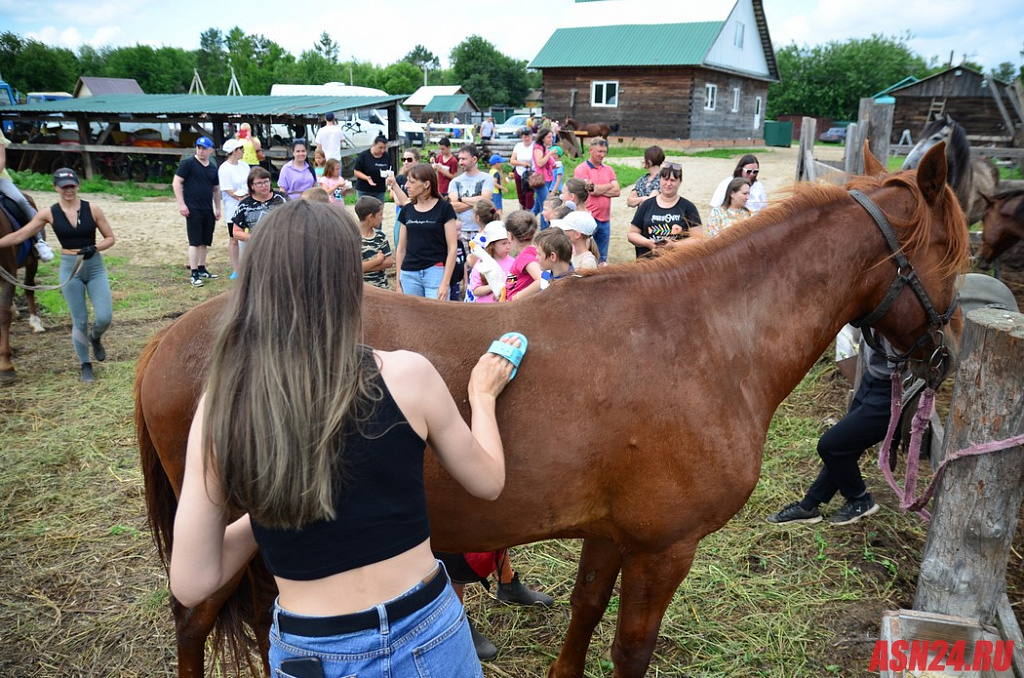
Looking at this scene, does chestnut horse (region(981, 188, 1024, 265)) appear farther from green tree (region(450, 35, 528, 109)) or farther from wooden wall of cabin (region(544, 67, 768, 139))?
green tree (region(450, 35, 528, 109))

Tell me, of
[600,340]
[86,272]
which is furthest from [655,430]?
[86,272]

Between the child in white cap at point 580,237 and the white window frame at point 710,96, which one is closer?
the child in white cap at point 580,237

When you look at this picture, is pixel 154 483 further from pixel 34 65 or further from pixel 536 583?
pixel 34 65

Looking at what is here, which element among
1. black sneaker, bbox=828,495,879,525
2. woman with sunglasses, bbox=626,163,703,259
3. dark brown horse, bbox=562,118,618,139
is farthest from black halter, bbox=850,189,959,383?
dark brown horse, bbox=562,118,618,139

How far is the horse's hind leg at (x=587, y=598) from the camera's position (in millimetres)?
2779

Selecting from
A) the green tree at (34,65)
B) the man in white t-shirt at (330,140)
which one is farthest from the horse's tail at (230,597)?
the green tree at (34,65)

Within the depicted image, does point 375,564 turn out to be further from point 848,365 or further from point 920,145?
point 920,145

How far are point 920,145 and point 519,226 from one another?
506 cm

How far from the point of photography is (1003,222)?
278 inches

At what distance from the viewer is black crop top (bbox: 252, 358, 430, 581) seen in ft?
4.56

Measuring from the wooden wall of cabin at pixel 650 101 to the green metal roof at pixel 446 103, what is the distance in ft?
67.3

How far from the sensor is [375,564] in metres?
1.43

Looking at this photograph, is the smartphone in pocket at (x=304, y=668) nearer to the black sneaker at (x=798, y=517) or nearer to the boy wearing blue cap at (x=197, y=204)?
the black sneaker at (x=798, y=517)

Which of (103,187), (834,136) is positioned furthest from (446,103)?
(103,187)
